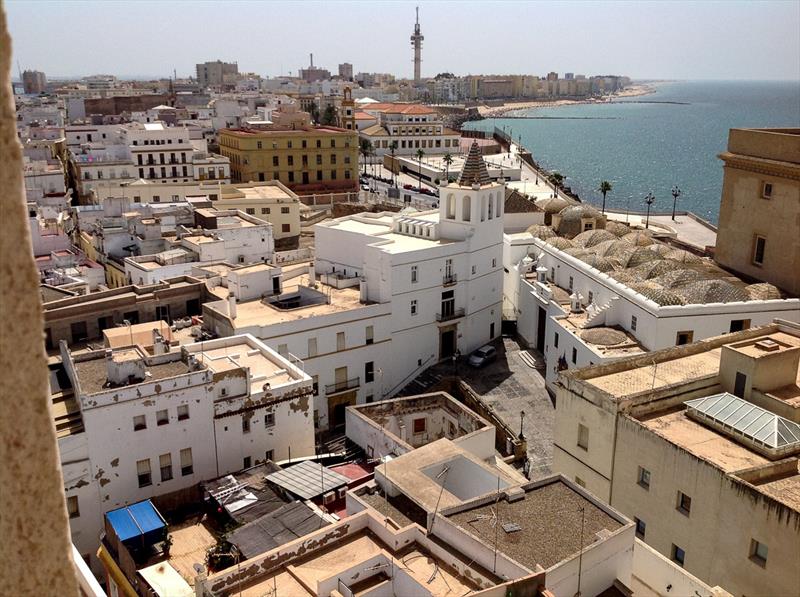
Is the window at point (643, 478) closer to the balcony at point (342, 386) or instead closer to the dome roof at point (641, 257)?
the balcony at point (342, 386)

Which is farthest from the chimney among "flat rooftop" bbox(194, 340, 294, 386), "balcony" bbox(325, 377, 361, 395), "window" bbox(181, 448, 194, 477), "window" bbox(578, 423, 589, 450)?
"window" bbox(578, 423, 589, 450)

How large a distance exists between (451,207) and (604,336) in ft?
42.7

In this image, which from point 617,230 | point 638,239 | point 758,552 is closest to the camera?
point 758,552

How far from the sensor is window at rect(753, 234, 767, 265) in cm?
3588

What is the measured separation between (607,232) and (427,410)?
22360 mm

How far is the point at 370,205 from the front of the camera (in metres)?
69.9

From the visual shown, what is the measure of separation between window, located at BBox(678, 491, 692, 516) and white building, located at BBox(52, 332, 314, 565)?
43.4 feet

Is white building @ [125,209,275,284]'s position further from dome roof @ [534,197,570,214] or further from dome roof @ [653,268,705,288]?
dome roof @ [653,268,705,288]

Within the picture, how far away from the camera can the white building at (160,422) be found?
942 inches

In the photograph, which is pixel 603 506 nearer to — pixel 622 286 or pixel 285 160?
pixel 622 286

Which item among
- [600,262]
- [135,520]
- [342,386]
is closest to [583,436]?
[135,520]

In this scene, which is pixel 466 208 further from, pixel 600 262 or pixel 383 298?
pixel 600 262

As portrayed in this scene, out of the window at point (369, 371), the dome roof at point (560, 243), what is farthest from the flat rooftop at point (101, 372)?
the dome roof at point (560, 243)

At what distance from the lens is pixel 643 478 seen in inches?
877
